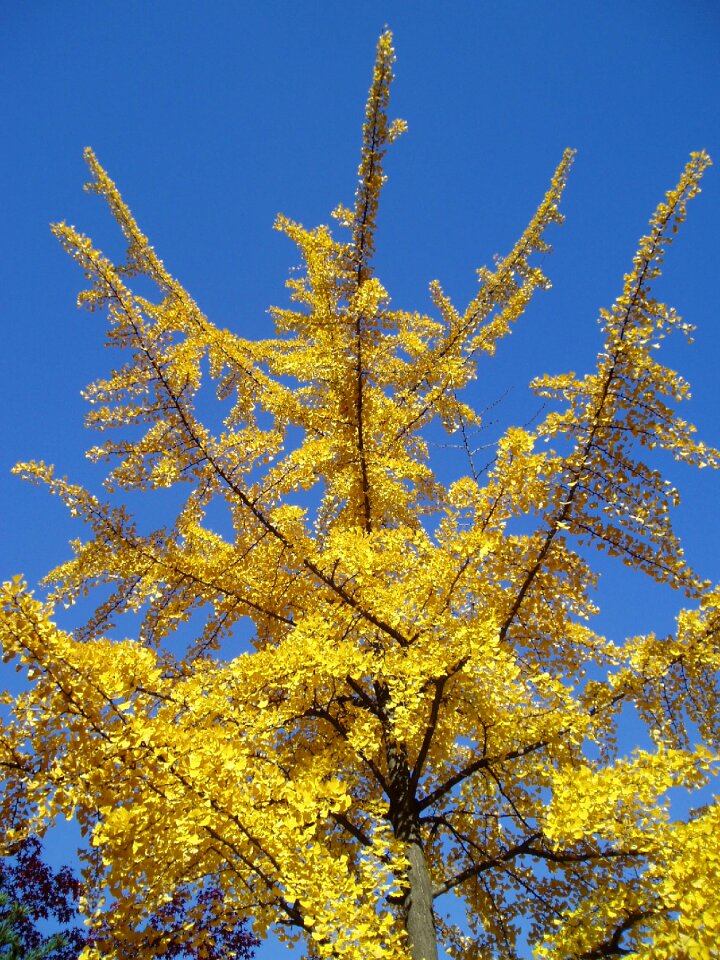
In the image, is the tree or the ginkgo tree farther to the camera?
the tree

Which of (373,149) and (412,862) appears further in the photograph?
(373,149)

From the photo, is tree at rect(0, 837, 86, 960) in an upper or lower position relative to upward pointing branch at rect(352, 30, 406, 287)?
lower

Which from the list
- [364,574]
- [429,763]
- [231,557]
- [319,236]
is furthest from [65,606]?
[319,236]

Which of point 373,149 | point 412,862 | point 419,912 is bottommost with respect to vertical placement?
point 419,912

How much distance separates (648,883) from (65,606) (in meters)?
4.78

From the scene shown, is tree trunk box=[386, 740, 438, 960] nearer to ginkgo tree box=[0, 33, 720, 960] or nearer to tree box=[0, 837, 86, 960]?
ginkgo tree box=[0, 33, 720, 960]

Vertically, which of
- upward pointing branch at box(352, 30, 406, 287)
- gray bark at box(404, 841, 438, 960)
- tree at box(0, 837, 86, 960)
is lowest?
gray bark at box(404, 841, 438, 960)

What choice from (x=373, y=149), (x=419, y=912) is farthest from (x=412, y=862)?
(x=373, y=149)

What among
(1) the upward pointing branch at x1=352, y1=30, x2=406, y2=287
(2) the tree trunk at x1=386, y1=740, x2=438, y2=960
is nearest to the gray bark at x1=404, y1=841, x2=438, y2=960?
(2) the tree trunk at x1=386, y1=740, x2=438, y2=960

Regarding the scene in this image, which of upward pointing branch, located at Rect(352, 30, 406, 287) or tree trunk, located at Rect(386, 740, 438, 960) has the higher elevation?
upward pointing branch, located at Rect(352, 30, 406, 287)

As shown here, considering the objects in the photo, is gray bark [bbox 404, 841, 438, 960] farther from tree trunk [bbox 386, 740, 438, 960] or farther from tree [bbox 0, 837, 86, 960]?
tree [bbox 0, 837, 86, 960]

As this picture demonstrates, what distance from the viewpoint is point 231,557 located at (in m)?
4.77

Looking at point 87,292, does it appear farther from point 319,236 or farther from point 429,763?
point 429,763

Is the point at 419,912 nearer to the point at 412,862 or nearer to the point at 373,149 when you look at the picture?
the point at 412,862
